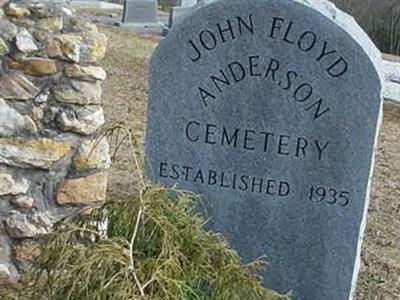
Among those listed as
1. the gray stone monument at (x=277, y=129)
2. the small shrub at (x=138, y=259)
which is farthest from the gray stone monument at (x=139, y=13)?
the small shrub at (x=138, y=259)

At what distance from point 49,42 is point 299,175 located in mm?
1102

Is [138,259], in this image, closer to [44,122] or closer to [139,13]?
[44,122]

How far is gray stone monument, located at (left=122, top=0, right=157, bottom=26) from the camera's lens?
48.1 feet

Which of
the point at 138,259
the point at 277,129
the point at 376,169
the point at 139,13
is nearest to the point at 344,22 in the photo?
the point at 277,129

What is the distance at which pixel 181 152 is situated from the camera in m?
Result: 3.38

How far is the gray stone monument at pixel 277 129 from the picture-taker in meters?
3.16

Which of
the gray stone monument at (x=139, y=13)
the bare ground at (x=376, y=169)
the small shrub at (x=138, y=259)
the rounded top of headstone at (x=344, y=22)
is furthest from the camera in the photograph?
the gray stone monument at (x=139, y=13)

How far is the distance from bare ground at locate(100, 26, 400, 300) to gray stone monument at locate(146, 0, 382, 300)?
11.8 inches

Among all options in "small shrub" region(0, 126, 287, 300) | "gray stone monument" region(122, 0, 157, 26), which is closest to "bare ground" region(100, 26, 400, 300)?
"small shrub" region(0, 126, 287, 300)

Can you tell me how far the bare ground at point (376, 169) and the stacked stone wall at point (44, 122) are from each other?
0.30 meters

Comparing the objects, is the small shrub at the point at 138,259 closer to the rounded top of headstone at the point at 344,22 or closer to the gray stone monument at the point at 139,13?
the rounded top of headstone at the point at 344,22

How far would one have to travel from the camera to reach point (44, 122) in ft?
A: 10.6

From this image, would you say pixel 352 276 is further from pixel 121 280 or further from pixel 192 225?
pixel 121 280

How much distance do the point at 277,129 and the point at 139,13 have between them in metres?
11.9
